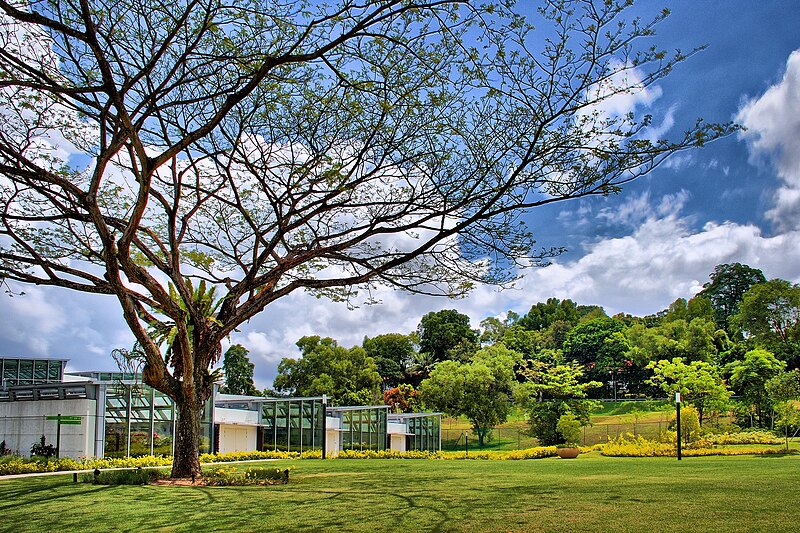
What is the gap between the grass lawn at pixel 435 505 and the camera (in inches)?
318

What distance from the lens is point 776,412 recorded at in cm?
3712

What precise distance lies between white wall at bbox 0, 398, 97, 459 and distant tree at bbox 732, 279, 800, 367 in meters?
47.7

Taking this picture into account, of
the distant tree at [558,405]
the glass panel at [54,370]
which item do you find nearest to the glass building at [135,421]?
the glass panel at [54,370]

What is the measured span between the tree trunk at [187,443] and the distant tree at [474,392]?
3383cm

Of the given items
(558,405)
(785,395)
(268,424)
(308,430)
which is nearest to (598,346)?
(785,395)

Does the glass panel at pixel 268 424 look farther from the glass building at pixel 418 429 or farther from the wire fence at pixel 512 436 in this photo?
the wire fence at pixel 512 436

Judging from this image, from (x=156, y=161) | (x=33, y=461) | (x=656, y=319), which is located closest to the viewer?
(x=156, y=161)

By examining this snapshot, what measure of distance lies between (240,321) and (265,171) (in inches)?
140

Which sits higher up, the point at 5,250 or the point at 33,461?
the point at 5,250

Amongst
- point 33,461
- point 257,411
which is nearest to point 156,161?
point 33,461

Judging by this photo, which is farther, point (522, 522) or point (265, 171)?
point (265, 171)

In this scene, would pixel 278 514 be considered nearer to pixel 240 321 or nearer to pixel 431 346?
pixel 240 321

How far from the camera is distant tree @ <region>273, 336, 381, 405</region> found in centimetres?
5288

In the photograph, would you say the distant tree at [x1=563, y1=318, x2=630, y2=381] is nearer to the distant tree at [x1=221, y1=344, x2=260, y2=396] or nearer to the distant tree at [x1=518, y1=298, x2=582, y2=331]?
the distant tree at [x1=518, y1=298, x2=582, y2=331]
